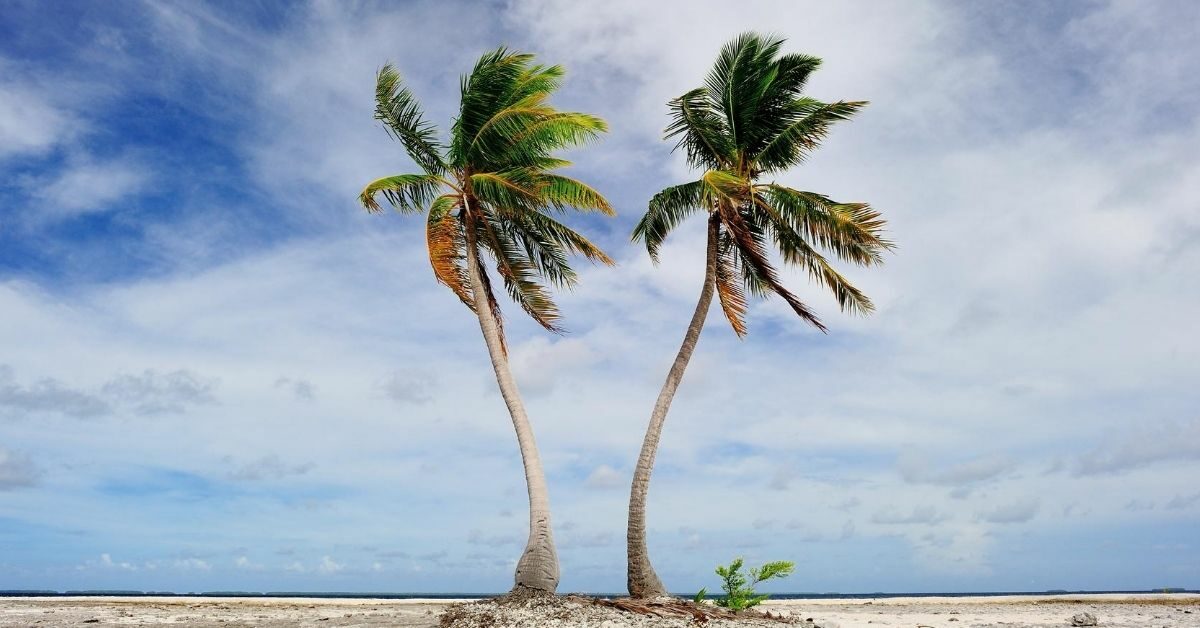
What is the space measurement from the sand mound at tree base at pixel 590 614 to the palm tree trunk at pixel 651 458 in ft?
3.17

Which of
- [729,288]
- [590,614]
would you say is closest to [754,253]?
[729,288]

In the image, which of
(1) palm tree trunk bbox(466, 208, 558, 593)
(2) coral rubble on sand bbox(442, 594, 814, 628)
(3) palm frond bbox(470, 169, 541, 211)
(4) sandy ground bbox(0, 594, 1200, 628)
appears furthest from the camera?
(3) palm frond bbox(470, 169, 541, 211)

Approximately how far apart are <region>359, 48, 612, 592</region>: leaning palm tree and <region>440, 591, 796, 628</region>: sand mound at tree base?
2548mm

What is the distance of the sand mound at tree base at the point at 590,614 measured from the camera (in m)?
15.4

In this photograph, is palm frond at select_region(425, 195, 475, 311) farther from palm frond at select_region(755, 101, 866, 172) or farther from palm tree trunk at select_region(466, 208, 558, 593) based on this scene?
palm frond at select_region(755, 101, 866, 172)

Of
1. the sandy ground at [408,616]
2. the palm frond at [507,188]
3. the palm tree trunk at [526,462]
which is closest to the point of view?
the palm tree trunk at [526,462]

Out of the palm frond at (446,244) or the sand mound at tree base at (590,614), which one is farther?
the palm frond at (446,244)

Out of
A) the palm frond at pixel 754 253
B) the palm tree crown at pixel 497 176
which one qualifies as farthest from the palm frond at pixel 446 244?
the palm frond at pixel 754 253

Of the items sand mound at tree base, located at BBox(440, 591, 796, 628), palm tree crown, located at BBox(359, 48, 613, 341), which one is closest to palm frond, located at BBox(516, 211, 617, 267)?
palm tree crown, located at BBox(359, 48, 613, 341)

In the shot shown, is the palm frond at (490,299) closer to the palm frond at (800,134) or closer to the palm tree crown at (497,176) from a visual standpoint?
the palm tree crown at (497,176)

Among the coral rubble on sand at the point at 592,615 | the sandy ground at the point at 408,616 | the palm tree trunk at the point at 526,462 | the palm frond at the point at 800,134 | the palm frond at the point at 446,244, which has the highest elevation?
the palm frond at the point at 800,134

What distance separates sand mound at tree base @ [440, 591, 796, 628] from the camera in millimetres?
15406

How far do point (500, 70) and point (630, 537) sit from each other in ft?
38.5

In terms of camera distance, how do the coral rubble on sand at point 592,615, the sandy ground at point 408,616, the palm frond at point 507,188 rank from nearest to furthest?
1. the coral rubble on sand at point 592,615
2. the sandy ground at point 408,616
3. the palm frond at point 507,188
